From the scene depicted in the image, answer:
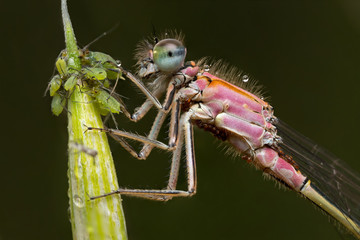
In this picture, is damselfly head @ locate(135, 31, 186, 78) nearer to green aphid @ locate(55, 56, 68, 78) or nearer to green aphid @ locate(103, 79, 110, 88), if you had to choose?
green aphid @ locate(103, 79, 110, 88)

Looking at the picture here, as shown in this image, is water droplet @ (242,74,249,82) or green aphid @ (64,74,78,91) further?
water droplet @ (242,74,249,82)

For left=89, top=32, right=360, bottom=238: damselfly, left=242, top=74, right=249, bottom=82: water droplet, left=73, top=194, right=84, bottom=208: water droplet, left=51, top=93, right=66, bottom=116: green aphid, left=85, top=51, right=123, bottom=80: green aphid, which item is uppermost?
left=242, top=74, right=249, bottom=82: water droplet

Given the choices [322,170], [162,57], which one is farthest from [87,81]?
[322,170]

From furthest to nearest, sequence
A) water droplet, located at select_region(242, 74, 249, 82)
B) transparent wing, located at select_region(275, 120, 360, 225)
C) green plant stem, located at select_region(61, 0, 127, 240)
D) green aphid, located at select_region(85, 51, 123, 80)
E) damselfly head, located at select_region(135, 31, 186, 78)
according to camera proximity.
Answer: transparent wing, located at select_region(275, 120, 360, 225) → water droplet, located at select_region(242, 74, 249, 82) → damselfly head, located at select_region(135, 31, 186, 78) → green aphid, located at select_region(85, 51, 123, 80) → green plant stem, located at select_region(61, 0, 127, 240)

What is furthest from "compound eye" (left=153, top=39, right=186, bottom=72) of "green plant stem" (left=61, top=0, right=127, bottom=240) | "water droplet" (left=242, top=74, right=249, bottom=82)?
"green plant stem" (left=61, top=0, right=127, bottom=240)

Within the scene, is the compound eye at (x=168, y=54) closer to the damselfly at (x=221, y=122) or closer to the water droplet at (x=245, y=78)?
the damselfly at (x=221, y=122)

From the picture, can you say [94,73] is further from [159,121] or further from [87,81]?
[159,121]

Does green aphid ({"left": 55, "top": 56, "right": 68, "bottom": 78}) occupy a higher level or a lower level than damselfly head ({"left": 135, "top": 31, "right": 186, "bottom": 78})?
lower

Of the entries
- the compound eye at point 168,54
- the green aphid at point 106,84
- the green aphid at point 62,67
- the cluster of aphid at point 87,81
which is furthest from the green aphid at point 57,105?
the compound eye at point 168,54
